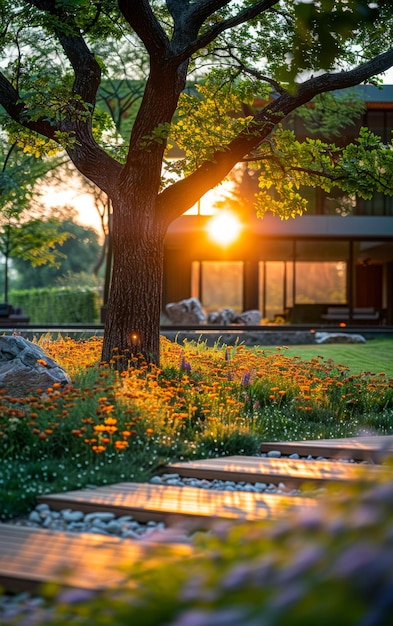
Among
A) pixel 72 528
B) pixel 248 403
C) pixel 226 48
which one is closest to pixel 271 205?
pixel 226 48

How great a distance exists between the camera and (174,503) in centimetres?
477

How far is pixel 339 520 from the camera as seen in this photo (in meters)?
2.00

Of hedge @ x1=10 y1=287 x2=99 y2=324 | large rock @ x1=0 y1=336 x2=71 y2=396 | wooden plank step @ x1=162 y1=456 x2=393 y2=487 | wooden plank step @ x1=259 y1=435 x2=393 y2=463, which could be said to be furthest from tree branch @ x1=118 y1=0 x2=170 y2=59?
hedge @ x1=10 y1=287 x2=99 y2=324

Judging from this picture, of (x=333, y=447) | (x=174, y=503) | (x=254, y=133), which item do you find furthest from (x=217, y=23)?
(x=174, y=503)

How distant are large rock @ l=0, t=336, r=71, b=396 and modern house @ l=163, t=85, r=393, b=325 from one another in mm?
18351

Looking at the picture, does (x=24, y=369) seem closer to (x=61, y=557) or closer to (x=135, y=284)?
(x=135, y=284)

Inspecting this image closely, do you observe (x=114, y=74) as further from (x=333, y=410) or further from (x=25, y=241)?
(x=333, y=410)

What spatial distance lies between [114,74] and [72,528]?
22452mm

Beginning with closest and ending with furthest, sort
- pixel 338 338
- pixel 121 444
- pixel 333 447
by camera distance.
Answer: pixel 121 444 → pixel 333 447 → pixel 338 338

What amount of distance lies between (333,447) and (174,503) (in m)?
2.11

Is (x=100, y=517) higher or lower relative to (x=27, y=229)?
lower

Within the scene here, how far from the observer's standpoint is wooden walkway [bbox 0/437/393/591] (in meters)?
3.54

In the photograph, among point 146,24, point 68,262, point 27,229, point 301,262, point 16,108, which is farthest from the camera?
point 68,262

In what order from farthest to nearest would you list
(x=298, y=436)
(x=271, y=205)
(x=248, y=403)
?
(x=271, y=205) → (x=248, y=403) → (x=298, y=436)
